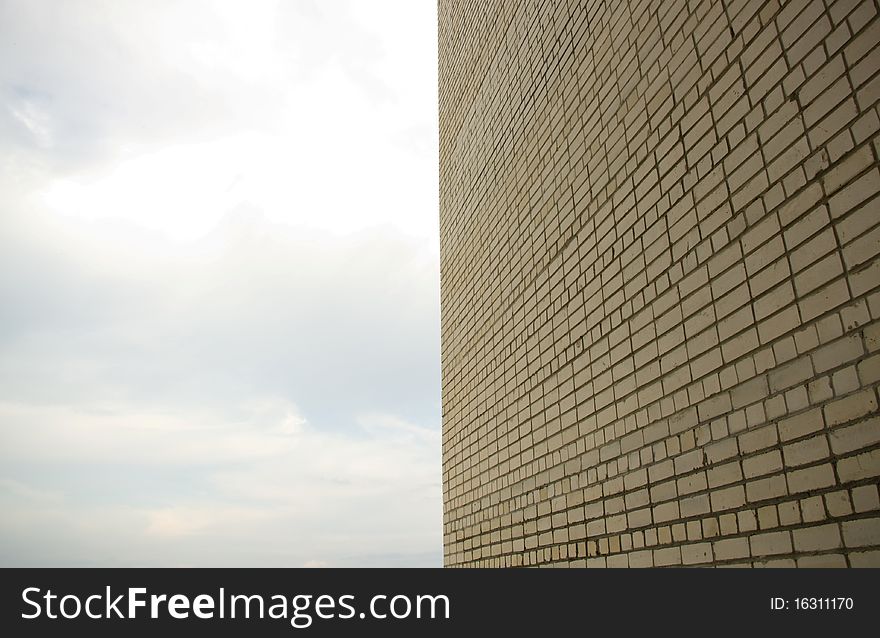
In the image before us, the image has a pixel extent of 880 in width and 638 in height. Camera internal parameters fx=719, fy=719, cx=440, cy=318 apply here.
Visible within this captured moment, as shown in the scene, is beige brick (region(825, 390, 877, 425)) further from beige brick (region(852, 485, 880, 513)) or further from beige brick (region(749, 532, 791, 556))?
beige brick (region(749, 532, 791, 556))

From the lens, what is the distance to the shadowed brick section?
2.08 m

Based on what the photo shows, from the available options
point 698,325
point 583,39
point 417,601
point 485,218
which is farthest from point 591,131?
point 417,601

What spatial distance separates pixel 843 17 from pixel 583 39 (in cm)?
192

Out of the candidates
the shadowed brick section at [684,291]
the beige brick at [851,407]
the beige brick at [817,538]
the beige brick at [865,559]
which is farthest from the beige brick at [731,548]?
the beige brick at [851,407]

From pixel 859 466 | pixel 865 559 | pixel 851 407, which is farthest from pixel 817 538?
pixel 851 407

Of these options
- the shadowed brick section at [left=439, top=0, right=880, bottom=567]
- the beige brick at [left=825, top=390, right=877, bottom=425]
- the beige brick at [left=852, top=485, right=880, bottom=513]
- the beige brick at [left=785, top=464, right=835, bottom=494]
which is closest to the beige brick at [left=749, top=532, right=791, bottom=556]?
the shadowed brick section at [left=439, top=0, right=880, bottom=567]

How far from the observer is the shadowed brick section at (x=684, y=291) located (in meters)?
2.08

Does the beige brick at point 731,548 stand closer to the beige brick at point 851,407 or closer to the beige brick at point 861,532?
the beige brick at point 861,532

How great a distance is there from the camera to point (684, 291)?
9.19 ft

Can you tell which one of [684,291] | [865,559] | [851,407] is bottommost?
[865,559]

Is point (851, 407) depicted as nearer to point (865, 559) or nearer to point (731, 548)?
point (865, 559)

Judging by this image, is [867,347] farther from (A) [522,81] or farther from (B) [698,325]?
(A) [522,81]

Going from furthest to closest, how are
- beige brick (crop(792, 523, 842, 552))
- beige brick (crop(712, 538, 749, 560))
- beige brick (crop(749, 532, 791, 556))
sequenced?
1. beige brick (crop(712, 538, 749, 560))
2. beige brick (crop(749, 532, 791, 556))
3. beige brick (crop(792, 523, 842, 552))

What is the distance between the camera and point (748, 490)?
238 cm
